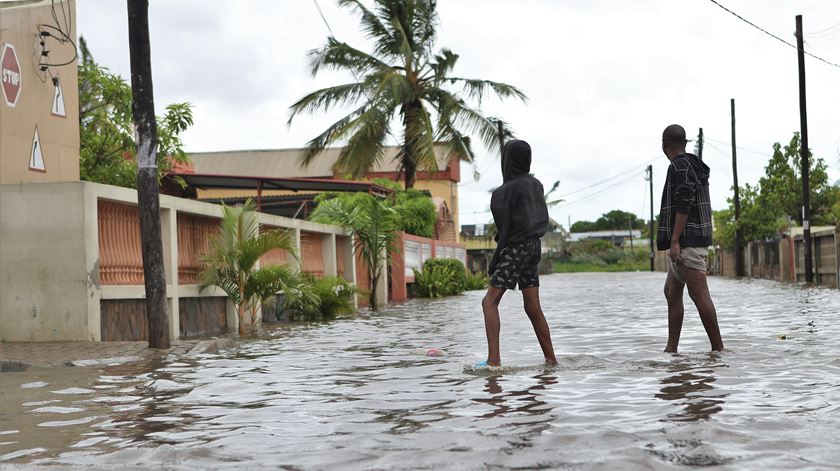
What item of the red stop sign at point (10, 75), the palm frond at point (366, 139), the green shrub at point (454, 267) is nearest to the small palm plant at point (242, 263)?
the red stop sign at point (10, 75)

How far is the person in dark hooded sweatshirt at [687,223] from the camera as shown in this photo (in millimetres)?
8156

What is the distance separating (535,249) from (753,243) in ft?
137

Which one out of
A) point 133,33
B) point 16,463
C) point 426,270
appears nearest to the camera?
point 16,463

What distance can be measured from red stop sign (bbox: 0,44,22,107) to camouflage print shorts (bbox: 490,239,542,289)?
742cm

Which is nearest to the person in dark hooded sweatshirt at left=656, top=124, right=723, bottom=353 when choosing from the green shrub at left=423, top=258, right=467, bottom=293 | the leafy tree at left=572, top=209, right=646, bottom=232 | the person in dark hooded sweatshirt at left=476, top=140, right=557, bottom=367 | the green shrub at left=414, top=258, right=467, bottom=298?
the person in dark hooded sweatshirt at left=476, top=140, right=557, bottom=367

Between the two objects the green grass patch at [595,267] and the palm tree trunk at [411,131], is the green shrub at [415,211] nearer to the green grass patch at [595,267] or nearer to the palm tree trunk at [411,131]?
the palm tree trunk at [411,131]

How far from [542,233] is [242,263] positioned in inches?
273

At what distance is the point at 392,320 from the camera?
668 inches

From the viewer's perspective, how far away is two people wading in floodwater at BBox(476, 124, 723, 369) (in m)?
7.82

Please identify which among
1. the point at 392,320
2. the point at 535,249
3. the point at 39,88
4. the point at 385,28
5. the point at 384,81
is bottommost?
the point at 392,320

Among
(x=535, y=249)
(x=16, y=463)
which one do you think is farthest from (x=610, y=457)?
(x=535, y=249)

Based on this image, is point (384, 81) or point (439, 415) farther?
point (384, 81)

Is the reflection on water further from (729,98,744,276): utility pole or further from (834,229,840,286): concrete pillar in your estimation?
(729,98,744,276): utility pole

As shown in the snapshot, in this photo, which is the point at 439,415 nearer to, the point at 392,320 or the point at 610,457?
Result: the point at 610,457
